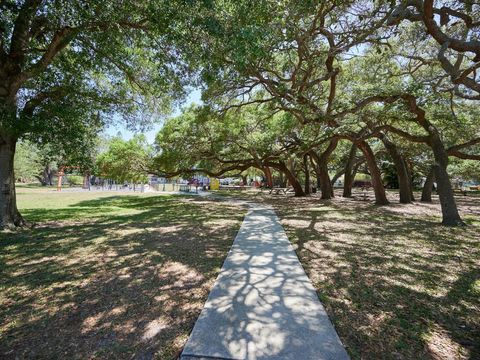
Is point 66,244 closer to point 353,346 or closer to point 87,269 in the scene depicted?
point 87,269

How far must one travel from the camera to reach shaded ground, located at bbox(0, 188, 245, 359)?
8.45 ft

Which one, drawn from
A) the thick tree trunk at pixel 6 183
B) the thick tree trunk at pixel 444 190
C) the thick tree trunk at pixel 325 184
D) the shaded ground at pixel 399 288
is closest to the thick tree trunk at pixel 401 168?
the thick tree trunk at pixel 444 190

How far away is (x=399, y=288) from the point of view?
384 centimetres

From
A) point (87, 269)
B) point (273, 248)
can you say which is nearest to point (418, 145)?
point (273, 248)

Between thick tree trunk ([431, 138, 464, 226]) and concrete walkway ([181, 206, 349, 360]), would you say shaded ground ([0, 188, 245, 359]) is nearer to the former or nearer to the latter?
concrete walkway ([181, 206, 349, 360])

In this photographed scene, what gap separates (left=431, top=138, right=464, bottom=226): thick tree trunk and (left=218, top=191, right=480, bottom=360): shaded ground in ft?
3.59

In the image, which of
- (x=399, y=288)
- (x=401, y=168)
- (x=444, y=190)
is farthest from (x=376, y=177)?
(x=399, y=288)

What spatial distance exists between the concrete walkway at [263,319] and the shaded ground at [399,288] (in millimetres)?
217

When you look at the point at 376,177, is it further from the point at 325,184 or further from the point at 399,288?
the point at 399,288

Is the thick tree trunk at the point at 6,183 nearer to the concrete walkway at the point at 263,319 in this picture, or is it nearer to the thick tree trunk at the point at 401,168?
the concrete walkway at the point at 263,319

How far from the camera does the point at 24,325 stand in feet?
9.52

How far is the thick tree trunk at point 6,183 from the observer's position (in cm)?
742

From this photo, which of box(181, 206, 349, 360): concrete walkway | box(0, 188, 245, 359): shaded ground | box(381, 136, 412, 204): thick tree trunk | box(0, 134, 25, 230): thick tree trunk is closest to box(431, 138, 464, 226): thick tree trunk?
box(381, 136, 412, 204): thick tree trunk

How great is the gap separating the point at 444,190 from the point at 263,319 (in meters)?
9.07
